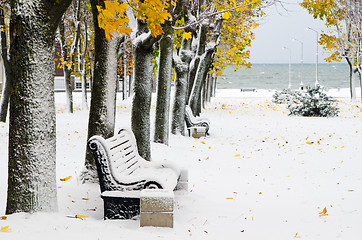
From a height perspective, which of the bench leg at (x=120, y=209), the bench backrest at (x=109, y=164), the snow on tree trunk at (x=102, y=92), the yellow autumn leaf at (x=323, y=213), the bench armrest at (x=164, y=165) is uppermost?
the snow on tree trunk at (x=102, y=92)

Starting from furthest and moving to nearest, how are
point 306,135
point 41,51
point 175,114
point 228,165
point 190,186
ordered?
point 306,135 → point 175,114 → point 228,165 → point 190,186 → point 41,51

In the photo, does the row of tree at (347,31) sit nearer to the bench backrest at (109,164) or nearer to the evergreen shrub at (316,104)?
the evergreen shrub at (316,104)

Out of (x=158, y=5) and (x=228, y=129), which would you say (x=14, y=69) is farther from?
(x=228, y=129)

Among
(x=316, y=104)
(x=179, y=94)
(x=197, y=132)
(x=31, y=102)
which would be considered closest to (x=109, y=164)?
(x=31, y=102)

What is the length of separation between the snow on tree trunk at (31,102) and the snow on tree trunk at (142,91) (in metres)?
4.01

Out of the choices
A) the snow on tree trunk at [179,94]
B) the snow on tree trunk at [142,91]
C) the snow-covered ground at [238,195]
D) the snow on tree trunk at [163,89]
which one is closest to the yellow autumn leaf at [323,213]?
the snow-covered ground at [238,195]

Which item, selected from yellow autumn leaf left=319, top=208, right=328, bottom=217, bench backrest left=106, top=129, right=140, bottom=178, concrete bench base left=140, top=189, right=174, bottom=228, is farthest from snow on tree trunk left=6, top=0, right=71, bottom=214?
yellow autumn leaf left=319, top=208, right=328, bottom=217

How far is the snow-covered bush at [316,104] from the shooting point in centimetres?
2356

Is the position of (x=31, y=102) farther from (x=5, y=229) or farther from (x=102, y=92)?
(x=102, y=92)

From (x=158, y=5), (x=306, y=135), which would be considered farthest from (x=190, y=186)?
(x=306, y=135)

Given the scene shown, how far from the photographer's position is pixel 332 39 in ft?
119

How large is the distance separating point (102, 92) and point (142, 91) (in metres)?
2.48

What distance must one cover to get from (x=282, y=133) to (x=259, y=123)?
3985 mm

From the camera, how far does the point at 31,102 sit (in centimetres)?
440
